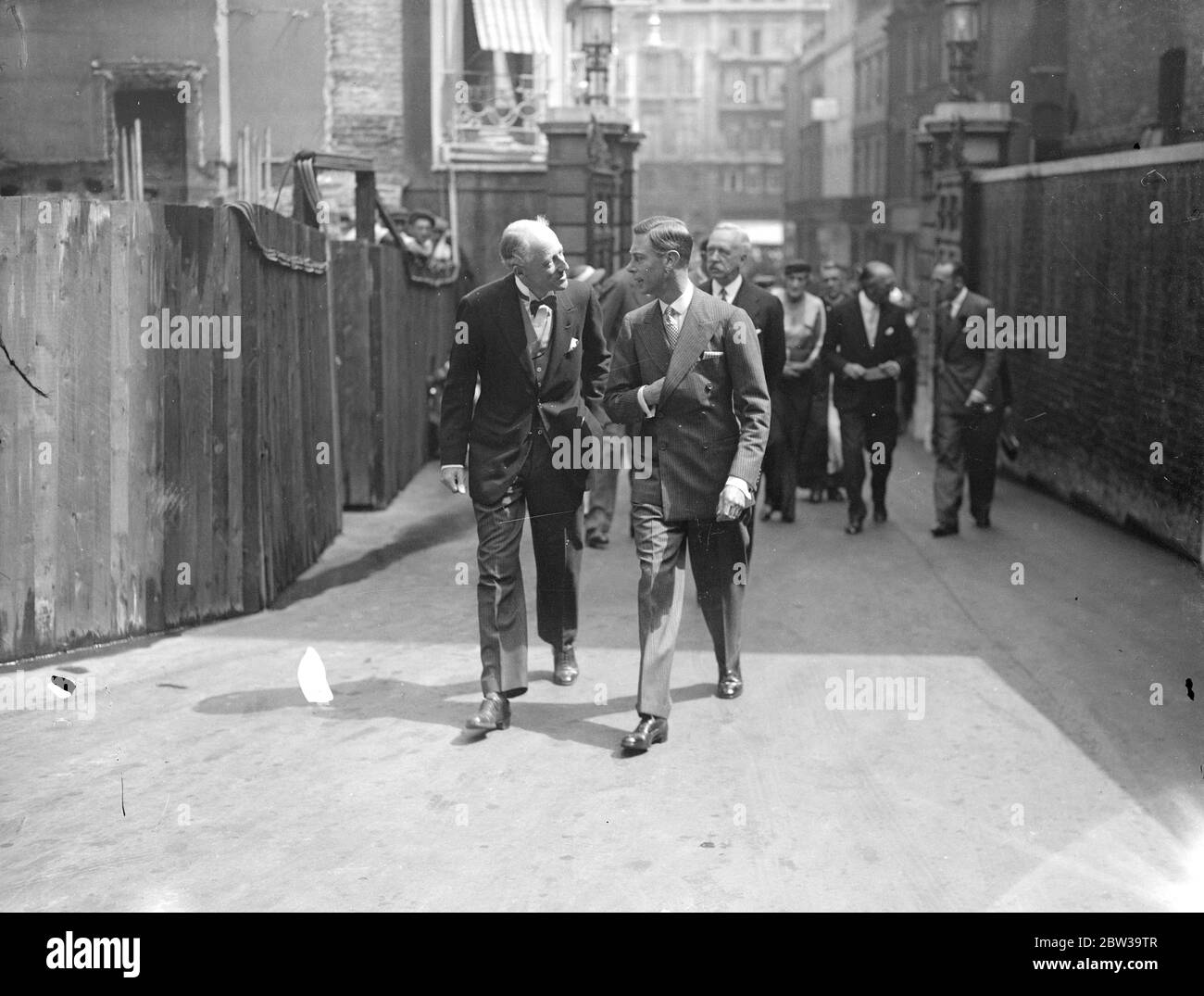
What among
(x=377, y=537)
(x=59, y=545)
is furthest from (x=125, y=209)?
(x=377, y=537)

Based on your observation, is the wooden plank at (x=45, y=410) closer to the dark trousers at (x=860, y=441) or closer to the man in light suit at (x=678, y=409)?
the man in light suit at (x=678, y=409)

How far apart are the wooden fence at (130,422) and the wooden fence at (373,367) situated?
3.33 m

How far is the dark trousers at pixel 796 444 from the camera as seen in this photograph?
43.2 feet

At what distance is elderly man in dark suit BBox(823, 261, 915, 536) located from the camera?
13.0 meters

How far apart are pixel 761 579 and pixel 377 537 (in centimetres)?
309

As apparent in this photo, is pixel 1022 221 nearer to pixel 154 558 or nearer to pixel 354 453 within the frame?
pixel 354 453

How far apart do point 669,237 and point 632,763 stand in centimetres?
218

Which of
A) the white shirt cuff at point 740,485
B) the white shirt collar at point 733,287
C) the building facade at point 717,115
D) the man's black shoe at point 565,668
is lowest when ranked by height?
the man's black shoe at point 565,668

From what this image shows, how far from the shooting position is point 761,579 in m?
11.0

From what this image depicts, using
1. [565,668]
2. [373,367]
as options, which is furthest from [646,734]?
[373,367]

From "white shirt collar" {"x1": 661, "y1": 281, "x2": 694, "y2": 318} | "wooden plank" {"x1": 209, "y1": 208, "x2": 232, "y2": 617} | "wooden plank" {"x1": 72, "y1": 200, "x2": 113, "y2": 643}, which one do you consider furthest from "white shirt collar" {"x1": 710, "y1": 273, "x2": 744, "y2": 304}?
"wooden plank" {"x1": 72, "y1": 200, "x2": 113, "y2": 643}

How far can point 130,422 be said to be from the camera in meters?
8.63
